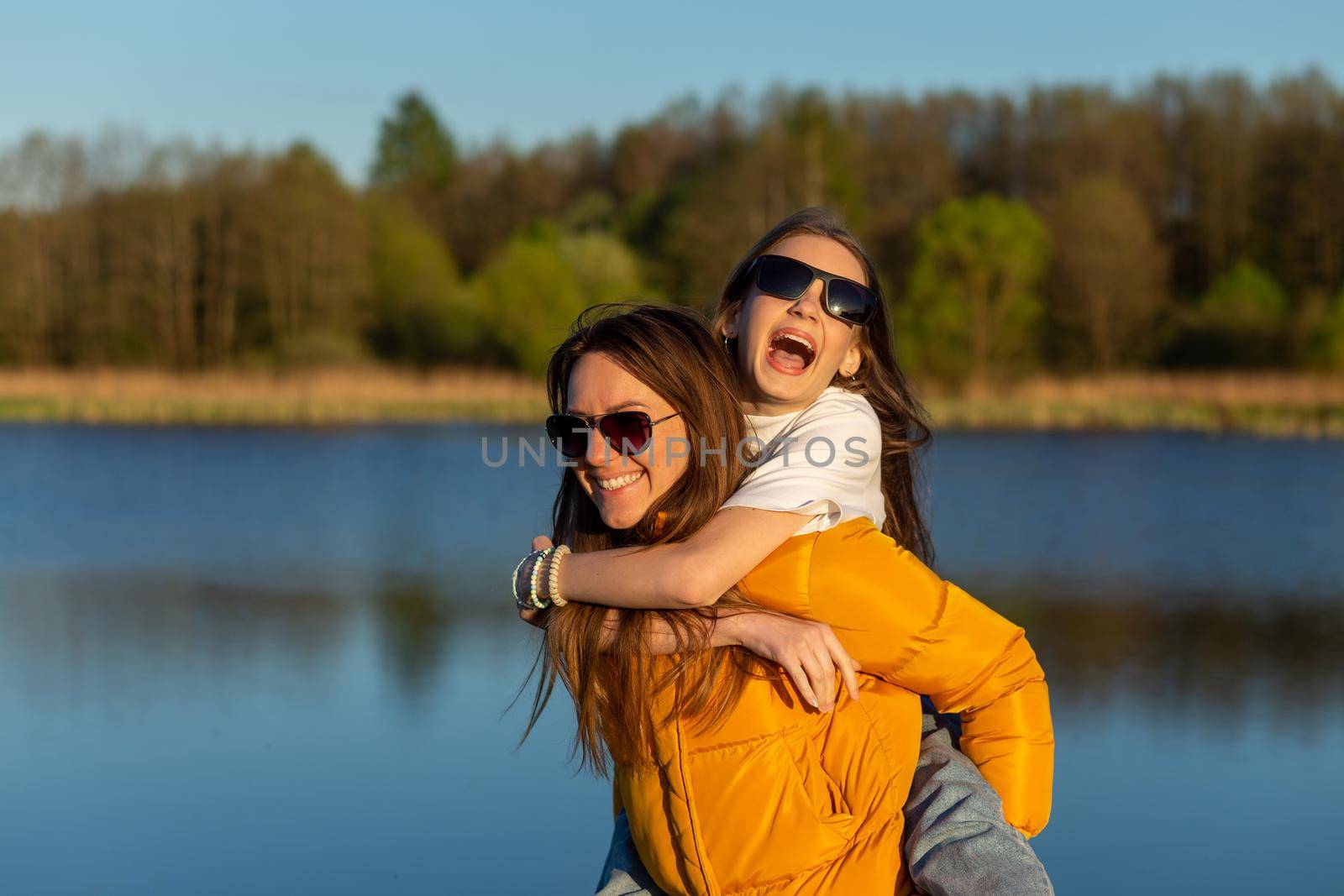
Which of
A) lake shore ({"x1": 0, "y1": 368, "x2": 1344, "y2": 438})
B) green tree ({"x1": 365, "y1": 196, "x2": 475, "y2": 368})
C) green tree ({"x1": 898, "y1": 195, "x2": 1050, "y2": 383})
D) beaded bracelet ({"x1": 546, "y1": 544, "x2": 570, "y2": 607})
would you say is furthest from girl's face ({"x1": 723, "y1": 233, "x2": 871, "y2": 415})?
green tree ({"x1": 365, "y1": 196, "x2": 475, "y2": 368})

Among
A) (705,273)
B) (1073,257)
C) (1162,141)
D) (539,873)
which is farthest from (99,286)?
(539,873)

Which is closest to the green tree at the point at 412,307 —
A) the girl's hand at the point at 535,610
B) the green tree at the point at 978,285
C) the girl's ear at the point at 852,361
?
the green tree at the point at 978,285

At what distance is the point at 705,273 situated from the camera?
39906mm

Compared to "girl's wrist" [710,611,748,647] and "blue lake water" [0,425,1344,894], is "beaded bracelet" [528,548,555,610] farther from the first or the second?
"blue lake water" [0,425,1344,894]

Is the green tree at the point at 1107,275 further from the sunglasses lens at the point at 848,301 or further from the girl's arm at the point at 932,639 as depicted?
the girl's arm at the point at 932,639

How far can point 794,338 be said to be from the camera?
2320 millimetres

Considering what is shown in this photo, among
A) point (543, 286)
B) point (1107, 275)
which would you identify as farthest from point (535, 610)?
point (1107, 275)

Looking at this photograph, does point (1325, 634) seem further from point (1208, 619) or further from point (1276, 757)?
point (1276, 757)

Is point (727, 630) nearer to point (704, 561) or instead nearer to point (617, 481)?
point (704, 561)

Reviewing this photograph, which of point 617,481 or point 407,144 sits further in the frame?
point 407,144

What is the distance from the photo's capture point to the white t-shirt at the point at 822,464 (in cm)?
210

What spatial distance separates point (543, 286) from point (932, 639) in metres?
40.4

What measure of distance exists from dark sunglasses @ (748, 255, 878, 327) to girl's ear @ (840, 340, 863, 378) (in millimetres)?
144

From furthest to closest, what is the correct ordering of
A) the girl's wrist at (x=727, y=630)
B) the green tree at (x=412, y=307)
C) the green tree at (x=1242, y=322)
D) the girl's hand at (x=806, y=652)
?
1. the green tree at (x=412, y=307)
2. the green tree at (x=1242, y=322)
3. the girl's wrist at (x=727, y=630)
4. the girl's hand at (x=806, y=652)
